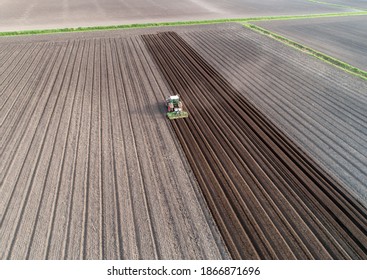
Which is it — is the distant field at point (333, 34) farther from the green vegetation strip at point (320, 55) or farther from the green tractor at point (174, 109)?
the green tractor at point (174, 109)

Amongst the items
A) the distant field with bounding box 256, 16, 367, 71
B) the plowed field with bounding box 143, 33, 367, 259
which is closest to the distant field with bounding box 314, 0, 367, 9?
the distant field with bounding box 256, 16, 367, 71

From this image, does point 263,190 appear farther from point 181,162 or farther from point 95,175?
point 95,175

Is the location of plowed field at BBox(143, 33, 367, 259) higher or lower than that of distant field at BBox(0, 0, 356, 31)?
lower

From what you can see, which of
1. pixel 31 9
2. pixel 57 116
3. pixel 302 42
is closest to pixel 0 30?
pixel 31 9

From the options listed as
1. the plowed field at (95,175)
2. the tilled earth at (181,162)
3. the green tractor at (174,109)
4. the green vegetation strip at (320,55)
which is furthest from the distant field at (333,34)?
the plowed field at (95,175)

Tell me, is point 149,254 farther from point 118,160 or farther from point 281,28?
point 281,28

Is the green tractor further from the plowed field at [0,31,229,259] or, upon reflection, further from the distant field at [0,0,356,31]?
the distant field at [0,0,356,31]
